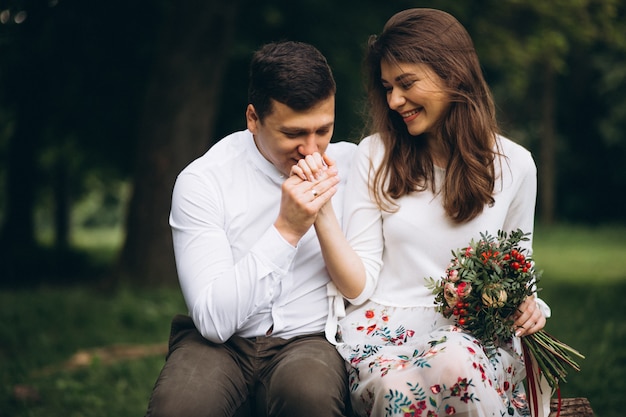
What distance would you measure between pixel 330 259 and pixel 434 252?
0.49m

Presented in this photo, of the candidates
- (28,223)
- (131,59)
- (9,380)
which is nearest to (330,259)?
(9,380)

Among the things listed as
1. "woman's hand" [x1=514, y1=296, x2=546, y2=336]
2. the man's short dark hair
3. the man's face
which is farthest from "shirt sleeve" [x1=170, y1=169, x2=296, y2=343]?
"woman's hand" [x1=514, y1=296, x2=546, y2=336]

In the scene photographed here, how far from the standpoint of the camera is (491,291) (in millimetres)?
2900

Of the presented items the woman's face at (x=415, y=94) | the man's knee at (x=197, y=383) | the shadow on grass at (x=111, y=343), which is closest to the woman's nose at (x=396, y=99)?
the woman's face at (x=415, y=94)

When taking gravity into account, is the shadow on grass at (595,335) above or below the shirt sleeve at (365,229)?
below

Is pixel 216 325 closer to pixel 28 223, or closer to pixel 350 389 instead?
pixel 350 389

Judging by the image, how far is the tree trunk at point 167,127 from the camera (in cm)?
884

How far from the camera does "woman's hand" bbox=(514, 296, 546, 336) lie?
9.94ft

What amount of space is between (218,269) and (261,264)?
0.22 m

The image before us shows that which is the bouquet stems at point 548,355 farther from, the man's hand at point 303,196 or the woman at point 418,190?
the man's hand at point 303,196

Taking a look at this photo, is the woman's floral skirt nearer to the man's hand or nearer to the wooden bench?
the wooden bench

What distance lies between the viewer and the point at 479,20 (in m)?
12.3

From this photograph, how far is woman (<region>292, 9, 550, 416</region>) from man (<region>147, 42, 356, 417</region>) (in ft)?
0.51

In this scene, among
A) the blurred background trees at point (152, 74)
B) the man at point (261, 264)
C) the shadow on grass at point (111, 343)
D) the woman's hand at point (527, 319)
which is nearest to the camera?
the man at point (261, 264)
